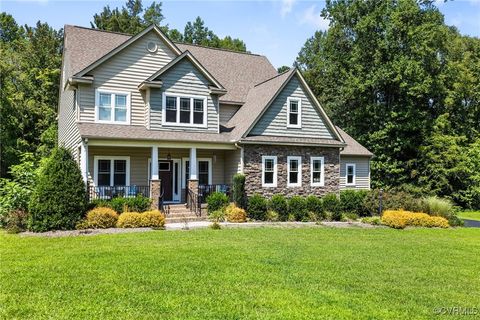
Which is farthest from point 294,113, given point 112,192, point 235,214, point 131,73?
point 112,192

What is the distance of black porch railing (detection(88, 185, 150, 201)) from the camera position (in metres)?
16.4

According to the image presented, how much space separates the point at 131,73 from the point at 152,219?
7945 mm

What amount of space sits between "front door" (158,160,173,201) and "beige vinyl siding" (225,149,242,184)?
3.09 meters

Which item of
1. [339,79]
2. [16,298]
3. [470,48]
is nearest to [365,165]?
[339,79]

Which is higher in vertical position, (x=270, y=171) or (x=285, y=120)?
(x=285, y=120)

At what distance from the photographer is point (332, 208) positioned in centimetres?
1869

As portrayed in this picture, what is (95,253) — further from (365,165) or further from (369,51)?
(369,51)

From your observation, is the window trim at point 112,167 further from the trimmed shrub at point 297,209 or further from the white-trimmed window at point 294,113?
the white-trimmed window at point 294,113

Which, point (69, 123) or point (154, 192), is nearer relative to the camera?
point (154, 192)

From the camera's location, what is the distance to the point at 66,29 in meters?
21.1

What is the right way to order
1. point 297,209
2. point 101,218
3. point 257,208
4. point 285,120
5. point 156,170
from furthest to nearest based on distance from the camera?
point 285,120, point 297,209, point 257,208, point 156,170, point 101,218

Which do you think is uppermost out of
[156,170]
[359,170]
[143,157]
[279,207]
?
[143,157]

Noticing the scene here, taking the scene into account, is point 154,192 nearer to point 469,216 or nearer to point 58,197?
point 58,197

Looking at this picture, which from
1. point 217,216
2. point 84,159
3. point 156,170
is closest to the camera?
point 84,159
